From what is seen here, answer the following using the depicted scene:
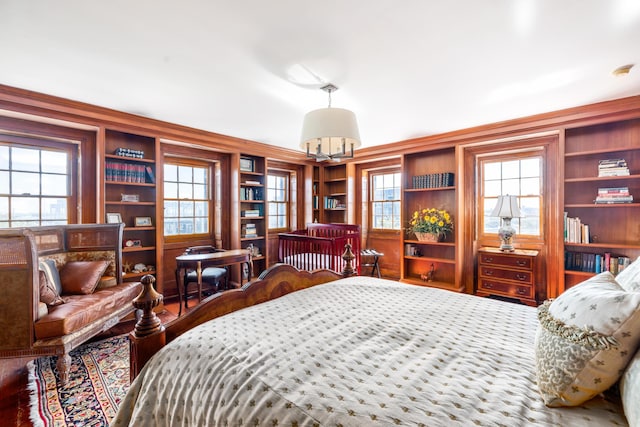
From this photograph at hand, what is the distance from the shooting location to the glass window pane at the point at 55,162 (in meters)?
3.23

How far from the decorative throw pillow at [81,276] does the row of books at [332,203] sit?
3.92m

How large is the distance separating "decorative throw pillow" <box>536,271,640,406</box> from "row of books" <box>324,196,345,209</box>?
16.2ft

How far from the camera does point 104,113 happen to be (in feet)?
10.2

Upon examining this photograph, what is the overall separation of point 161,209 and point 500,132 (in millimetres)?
4518

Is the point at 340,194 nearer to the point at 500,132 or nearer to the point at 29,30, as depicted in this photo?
the point at 500,132

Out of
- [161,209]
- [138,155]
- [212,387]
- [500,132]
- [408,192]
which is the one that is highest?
[500,132]

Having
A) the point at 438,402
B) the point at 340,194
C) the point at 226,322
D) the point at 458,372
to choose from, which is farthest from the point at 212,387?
the point at 340,194

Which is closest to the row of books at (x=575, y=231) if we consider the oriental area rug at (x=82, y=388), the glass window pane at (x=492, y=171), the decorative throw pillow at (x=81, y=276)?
the glass window pane at (x=492, y=171)

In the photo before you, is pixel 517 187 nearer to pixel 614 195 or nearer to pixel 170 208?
pixel 614 195

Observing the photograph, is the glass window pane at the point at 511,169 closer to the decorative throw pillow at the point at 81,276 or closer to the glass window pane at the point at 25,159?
the decorative throw pillow at the point at 81,276

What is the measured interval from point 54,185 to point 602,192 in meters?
6.22

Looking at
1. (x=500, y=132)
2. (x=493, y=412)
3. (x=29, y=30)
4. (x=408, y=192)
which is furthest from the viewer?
(x=408, y=192)

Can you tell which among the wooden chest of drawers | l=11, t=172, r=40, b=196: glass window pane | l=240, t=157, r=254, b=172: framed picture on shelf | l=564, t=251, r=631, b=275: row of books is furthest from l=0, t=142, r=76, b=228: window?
l=564, t=251, r=631, b=275: row of books

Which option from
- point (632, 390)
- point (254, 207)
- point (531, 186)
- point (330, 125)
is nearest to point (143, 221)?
point (254, 207)
